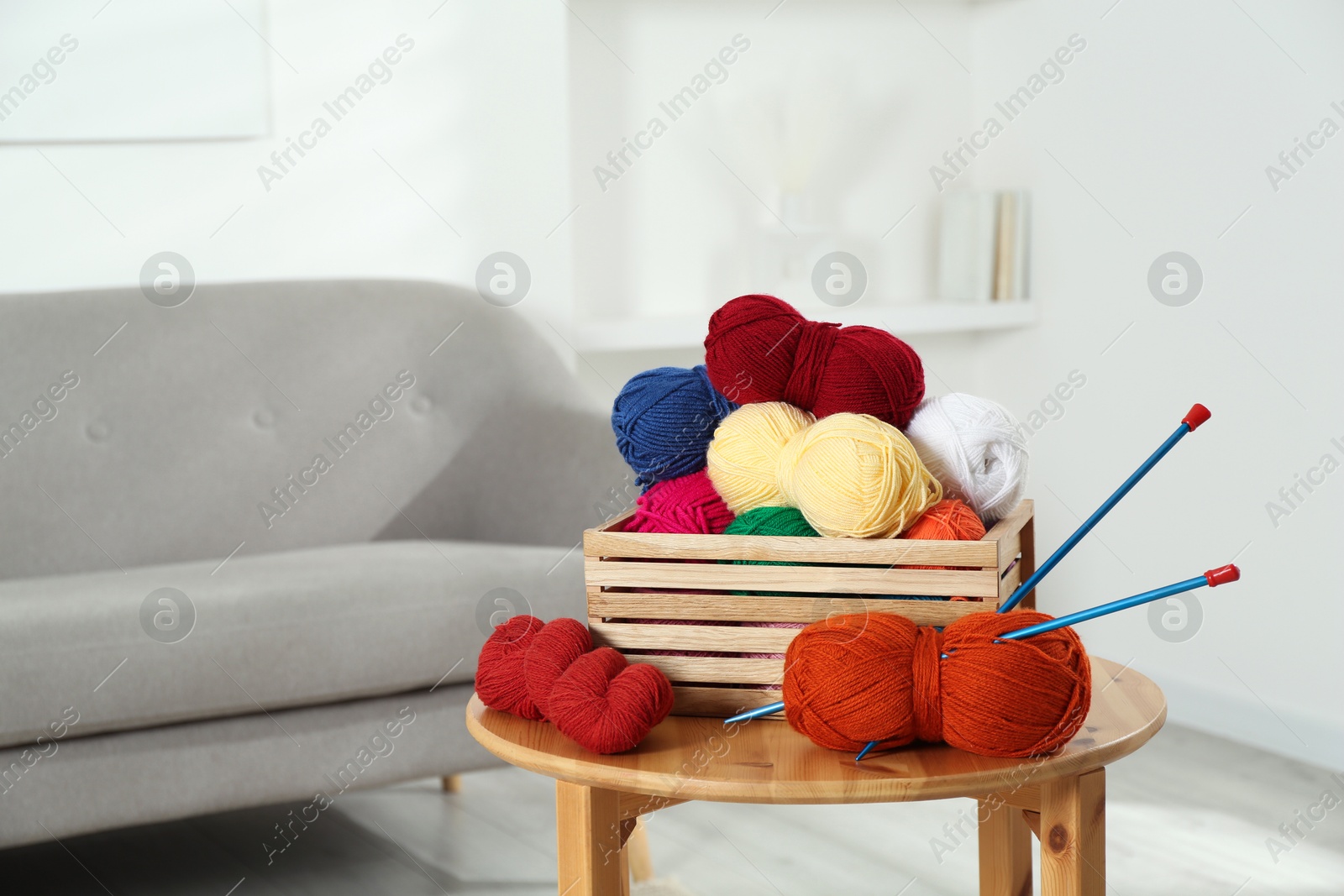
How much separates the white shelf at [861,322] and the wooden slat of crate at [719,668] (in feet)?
5.48

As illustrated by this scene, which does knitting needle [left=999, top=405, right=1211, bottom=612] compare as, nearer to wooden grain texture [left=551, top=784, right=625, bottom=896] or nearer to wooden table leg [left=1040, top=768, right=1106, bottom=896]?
wooden table leg [left=1040, top=768, right=1106, bottom=896]

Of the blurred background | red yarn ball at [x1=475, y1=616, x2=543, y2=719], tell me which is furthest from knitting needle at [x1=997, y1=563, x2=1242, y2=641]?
the blurred background

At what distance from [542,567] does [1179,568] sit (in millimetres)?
1384

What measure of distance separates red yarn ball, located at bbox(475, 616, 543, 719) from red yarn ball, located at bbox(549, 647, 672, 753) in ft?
0.19

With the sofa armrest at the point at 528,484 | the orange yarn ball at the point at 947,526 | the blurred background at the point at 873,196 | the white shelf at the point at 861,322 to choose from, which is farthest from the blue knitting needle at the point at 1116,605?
the white shelf at the point at 861,322

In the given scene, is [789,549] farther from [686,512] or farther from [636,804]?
[636,804]

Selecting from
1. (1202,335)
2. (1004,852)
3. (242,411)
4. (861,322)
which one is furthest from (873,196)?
(1004,852)

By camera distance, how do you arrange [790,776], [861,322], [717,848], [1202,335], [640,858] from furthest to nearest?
[861,322] < [1202,335] < [717,848] < [640,858] < [790,776]

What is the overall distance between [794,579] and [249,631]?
2.93 ft

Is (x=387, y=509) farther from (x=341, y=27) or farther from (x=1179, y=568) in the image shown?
(x=1179, y=568)

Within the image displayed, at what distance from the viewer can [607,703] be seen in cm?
85

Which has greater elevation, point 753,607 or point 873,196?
point 873,196

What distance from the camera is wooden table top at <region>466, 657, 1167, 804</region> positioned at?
779 mm

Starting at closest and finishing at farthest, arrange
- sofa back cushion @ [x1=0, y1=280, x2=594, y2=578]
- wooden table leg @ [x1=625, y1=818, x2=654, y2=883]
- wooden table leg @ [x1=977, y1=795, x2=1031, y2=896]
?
wooden table leg @ [x1=977, y1=795, x2=1031, y2=896] < wooden table leg @ [x1=625, y1=818, x2=654, y2=883] < sofa back cushion @ [x1=0, y1=280, x2=594, y2=578]
